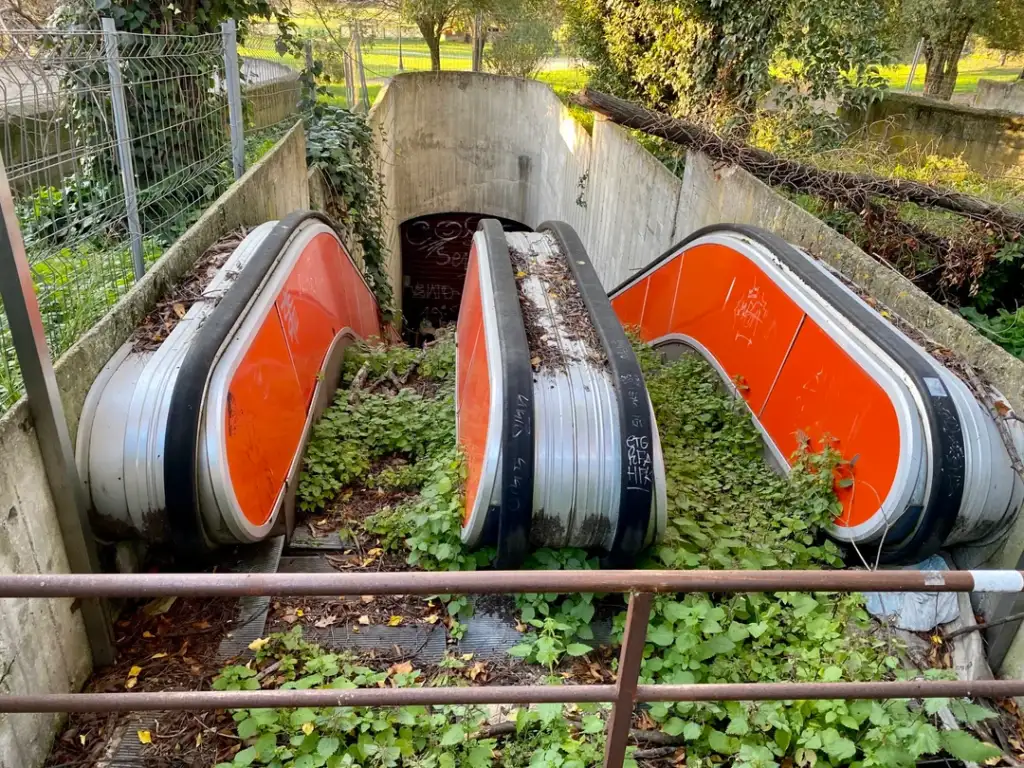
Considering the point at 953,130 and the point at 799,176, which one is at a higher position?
the point at 953,130

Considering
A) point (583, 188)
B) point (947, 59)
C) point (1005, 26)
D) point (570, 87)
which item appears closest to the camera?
point (583, 188)

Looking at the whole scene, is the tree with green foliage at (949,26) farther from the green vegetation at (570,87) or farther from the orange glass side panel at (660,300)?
the orange glass side panel at (660,300)

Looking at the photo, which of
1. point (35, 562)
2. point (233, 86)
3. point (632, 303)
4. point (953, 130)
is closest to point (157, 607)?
point (35, 562)

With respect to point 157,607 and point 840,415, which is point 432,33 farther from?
point 157,607

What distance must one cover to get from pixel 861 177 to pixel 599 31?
771 centimetres

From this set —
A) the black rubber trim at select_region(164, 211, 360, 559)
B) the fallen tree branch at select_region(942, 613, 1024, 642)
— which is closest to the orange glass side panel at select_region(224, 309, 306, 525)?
the black rubber trim at select_region(164, 211, 360, 559)

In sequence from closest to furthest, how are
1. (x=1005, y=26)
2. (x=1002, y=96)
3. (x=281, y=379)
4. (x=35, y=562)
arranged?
1. (x=35, y=562)
2. (x=281, y=379)
3. (x=1002, y=96)
4. (x=1005, y=26)

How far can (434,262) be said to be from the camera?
18.8m

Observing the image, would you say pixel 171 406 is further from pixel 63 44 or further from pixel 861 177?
pixel 861 177

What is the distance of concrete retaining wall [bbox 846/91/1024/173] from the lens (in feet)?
36.6

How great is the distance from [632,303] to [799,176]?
2.16 m

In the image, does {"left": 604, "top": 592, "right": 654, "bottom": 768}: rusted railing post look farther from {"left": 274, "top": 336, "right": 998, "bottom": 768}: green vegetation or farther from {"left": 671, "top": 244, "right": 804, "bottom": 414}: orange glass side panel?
{"left": 671, "top": 244, "right": 804, "bottom": 414}: orange glass side panel

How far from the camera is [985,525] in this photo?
136 inches

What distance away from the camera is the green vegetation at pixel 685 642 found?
2607 mm
